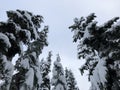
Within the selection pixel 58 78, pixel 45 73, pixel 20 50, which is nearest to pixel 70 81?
pixel 58 78

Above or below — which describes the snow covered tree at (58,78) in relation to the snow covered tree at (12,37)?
above

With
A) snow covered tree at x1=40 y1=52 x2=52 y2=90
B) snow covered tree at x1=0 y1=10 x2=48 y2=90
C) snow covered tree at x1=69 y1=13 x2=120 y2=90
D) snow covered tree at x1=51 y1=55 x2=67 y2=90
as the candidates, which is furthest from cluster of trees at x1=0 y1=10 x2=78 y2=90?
snow covered tree at x1=51 y1=55 x2=67 y2=90

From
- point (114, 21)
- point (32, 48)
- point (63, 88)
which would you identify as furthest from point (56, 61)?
point (114, 21)

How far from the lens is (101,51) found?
2003 centimetres

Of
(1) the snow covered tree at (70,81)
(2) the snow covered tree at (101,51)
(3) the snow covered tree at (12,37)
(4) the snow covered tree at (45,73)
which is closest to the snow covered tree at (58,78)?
(4) the snow covered tree at (45,73)

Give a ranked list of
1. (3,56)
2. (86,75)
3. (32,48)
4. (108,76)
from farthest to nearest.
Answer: (32,48) < (86,75) < (108,76) < (3,56)

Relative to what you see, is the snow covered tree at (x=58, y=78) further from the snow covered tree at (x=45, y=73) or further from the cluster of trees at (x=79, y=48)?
the cluster of trees at (x=79, y=48)

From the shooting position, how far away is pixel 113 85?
19141mm

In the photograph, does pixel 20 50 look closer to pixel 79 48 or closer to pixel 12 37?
pixel 12 37

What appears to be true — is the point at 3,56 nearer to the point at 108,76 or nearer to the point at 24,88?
the point at 24,88

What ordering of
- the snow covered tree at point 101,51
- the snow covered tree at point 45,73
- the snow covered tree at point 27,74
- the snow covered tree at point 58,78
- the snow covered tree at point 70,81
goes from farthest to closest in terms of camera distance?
the snow covered tree at point 70,81, the snow covered tree at point 58,78, the snow covered tree at point 45,73, the snow covered tree at point 27,74, the snow covered tree at point 101,51

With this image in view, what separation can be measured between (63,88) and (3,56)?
25.5 m

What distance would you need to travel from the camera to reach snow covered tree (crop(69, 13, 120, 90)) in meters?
18.8

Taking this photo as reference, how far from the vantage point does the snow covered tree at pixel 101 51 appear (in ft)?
61.7
